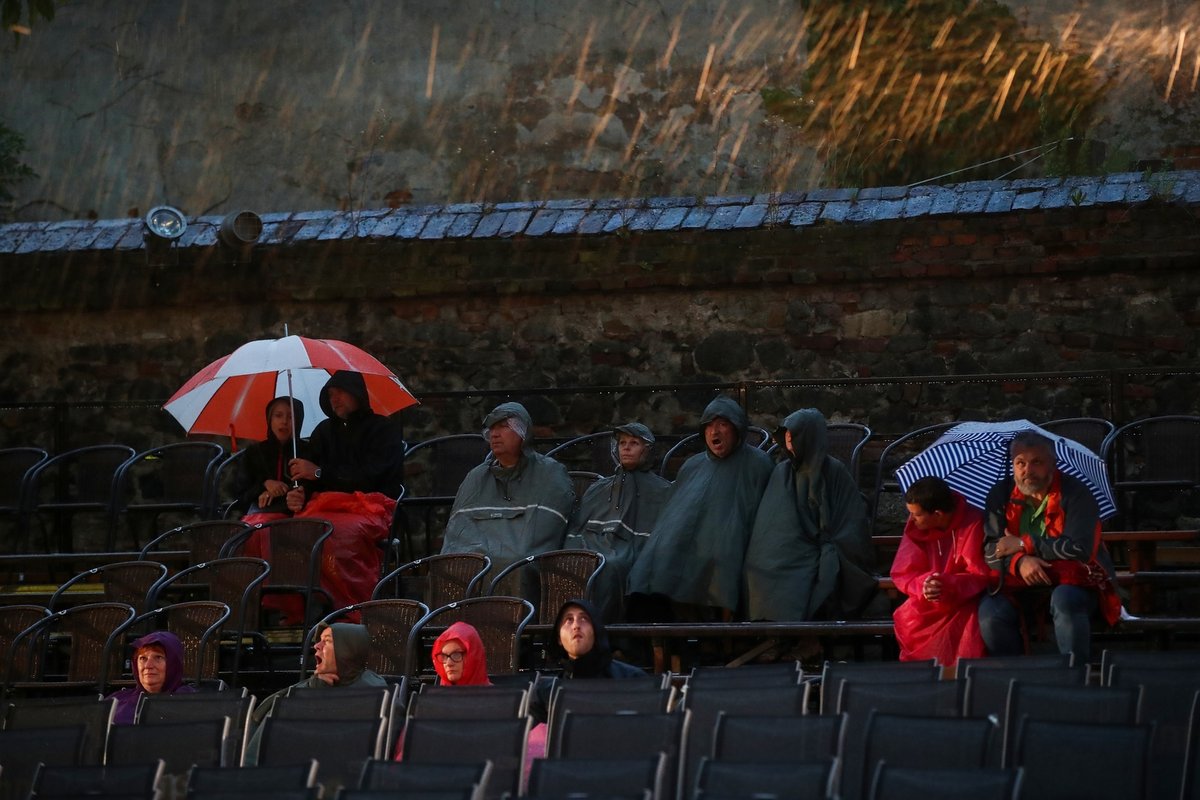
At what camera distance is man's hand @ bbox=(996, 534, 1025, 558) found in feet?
22.2

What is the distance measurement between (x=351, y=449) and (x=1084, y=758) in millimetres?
5254

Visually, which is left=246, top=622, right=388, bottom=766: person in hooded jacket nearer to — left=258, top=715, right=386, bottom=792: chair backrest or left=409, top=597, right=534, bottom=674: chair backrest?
left=409, top=597, right=534, bottom=674: chair backrest

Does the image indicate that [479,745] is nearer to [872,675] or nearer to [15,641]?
[872,675]

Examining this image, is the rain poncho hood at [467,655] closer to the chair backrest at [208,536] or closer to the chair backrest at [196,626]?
the chair backrest at [196,626]

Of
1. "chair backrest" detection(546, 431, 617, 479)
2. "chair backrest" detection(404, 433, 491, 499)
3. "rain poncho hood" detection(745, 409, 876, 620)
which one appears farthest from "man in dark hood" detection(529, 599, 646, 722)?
"chair backrest" detection(404, 433, 491, 499)

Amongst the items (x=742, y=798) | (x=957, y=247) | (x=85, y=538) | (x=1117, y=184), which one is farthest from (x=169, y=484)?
(x=742, y=798)

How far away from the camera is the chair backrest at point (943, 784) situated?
430cm

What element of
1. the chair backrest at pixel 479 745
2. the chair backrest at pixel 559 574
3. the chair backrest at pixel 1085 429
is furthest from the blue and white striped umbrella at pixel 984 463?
the chair backrest at pixel 479 745

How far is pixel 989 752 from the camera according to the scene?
191 inches

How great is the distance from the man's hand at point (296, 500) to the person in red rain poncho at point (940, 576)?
10.8ft

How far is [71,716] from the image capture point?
610 centimetres

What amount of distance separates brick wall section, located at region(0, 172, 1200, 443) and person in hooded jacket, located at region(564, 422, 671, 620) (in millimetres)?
1540

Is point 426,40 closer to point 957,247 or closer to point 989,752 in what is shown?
point 957,247

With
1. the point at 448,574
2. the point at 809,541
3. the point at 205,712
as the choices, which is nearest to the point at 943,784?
the point at 205,712
